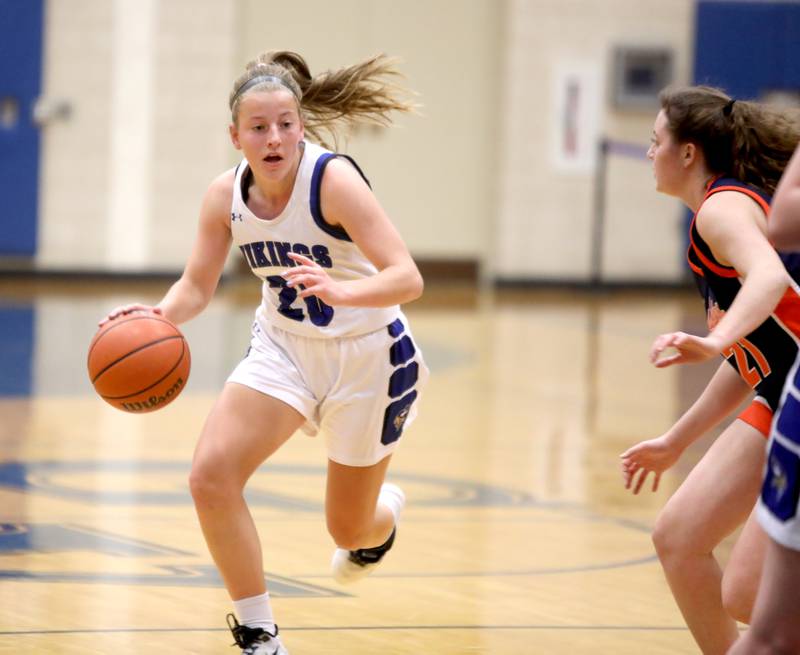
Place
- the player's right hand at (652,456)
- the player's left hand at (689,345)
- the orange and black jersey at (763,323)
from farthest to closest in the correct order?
the player's right hand at (652,456), the orange and black jersey at (763,323), the player's left hand at (689,345)

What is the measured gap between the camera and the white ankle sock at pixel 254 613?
12.3ft

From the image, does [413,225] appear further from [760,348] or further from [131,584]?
[760,348]

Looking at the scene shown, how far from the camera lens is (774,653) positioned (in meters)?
2.46

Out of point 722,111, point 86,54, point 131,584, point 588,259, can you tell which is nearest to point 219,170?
point 86,54

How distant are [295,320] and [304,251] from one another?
19 centimetres

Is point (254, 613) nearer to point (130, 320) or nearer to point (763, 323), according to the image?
point (130, 320)

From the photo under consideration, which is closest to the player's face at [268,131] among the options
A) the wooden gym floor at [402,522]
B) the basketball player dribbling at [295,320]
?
the basketball player dribbling at [295,320]

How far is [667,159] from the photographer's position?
3537 mm

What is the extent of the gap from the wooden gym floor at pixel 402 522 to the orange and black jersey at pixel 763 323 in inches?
42.5

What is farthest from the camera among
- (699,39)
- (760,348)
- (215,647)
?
(699,39)

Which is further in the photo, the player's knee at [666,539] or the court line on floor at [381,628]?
the court line on floor at [381,628]

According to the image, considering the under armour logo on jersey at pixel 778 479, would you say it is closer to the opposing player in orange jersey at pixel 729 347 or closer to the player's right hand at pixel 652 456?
the opposing player in orange jersey at pixel 729 347

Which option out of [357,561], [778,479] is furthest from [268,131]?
[778,479]

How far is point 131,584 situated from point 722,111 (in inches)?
95.4
